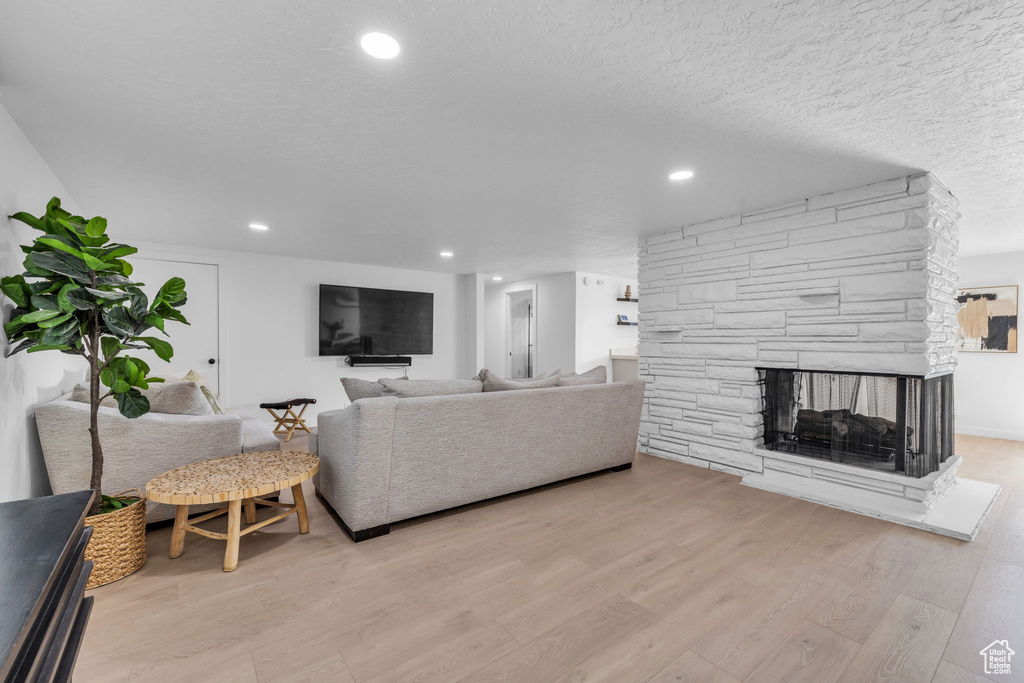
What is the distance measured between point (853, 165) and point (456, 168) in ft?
7.89

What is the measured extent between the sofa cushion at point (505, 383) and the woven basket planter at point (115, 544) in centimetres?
187

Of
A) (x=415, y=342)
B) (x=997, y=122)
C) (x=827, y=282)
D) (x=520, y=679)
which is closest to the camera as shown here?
(x=520, y=679)

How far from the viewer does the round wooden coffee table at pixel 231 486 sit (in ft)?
6.34

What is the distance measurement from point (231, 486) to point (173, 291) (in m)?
0.96

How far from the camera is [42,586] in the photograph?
21.5 inches

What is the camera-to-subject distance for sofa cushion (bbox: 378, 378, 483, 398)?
2.56m

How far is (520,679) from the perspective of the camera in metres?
1.41

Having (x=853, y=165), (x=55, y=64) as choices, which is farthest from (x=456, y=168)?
(x=853, y=165)

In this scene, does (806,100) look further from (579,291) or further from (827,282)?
(579,291)

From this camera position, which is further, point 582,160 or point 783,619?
point 582,160

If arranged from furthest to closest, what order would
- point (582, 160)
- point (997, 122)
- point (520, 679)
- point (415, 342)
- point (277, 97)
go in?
point (415, 342) → point (582, 160) → point (997, 122) → point (277, 97) → point (520, 679)

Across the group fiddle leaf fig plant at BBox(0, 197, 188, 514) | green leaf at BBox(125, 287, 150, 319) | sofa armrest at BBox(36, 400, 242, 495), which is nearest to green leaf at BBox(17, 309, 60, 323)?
fiddle leaf fig plant at BBox(0, 197, 188, 514)

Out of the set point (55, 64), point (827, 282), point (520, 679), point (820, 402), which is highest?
point (55, 64)

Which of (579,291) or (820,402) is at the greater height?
(579,291)
